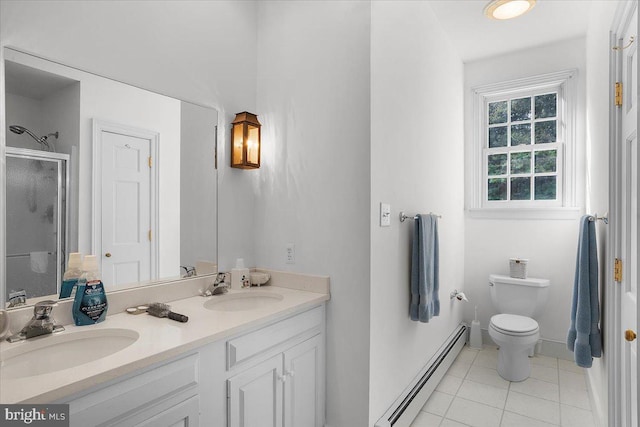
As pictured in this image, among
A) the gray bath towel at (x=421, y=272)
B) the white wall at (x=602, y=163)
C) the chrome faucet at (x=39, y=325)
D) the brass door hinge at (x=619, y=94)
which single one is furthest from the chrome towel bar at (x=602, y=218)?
the chrome faucet at (x=39, y=325)

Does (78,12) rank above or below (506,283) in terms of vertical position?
above

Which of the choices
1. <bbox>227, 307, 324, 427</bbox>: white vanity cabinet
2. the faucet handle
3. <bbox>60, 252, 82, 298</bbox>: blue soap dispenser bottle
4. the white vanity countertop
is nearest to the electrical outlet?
the white vanity countertop

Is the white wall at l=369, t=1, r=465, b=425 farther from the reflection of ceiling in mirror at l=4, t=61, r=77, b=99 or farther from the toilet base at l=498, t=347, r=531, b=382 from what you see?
the reflection of ceiling in mirror at l=4, t=61, r=77, b=99

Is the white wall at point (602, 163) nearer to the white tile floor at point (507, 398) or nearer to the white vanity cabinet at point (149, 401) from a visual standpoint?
the white tile floor at point (507, 398)

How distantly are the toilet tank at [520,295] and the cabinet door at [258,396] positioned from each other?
2.28 metres

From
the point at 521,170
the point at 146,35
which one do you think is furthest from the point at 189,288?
the point at 521,170

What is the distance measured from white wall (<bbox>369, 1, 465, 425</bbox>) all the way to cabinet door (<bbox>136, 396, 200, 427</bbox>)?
0.88m

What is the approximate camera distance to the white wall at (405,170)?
1.81 metres

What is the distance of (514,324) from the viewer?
2627mm

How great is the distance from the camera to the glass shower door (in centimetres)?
122

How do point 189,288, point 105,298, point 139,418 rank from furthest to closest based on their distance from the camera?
point 189,288 < point 105,298 < point 139,418

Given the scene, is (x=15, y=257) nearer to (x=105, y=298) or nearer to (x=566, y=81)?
(x=105, y=298)

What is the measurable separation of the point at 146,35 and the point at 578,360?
2.69 metres

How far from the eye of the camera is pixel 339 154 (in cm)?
183
